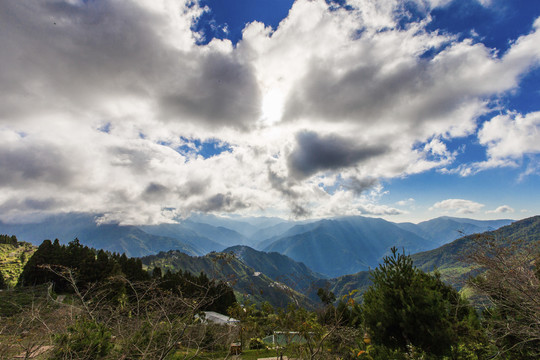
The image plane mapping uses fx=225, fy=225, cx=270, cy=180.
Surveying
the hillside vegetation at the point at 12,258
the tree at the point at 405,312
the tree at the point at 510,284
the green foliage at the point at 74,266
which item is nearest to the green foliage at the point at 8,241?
the hillside vegetation at the point at 12,258

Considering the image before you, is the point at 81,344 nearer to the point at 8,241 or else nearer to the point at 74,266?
the point at 74,266

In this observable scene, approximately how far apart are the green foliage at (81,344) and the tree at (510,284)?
12.7 meters

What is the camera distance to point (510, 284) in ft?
24.2

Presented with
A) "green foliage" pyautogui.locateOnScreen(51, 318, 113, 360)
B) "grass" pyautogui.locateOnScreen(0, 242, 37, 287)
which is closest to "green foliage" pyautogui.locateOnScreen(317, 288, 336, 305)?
"green foliage" pyautogui.locateOnScreen(51, 318, 113, 360)

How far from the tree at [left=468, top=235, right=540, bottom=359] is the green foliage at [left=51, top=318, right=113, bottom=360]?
41.7ft

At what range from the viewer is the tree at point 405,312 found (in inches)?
289

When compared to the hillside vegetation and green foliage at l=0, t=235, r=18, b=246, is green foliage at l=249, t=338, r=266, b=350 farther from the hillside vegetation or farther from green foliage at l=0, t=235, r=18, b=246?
green foliage at l=0, t=235, r=18, b=246

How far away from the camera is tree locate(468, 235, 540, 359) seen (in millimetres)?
6877

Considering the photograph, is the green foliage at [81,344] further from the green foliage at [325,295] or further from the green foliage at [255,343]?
the green foliage at [255,343]

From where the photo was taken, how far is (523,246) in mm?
9070

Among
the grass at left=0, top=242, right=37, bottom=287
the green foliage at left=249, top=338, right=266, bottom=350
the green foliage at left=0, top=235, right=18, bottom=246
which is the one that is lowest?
the green foliage at left=249, top=338, right=266, bottom=350

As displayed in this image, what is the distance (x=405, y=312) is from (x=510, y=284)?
11.7 ft

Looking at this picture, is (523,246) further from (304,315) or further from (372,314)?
(304,315)

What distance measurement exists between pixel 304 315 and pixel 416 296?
285 inches
